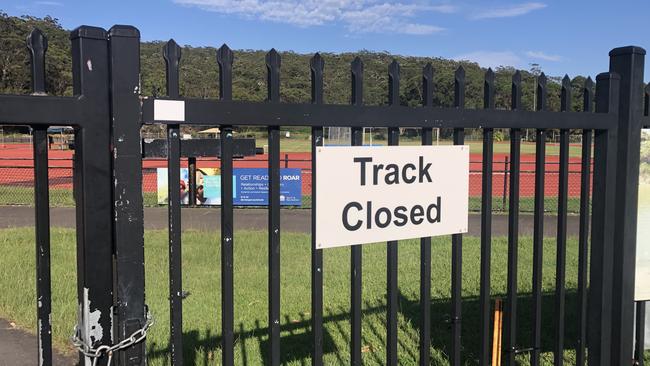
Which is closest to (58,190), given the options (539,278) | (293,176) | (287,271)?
(293,176)

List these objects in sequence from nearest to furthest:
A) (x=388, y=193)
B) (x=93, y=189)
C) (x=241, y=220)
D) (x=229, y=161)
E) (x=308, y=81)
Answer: (x=93, y=189) → (x=229, y=161) → (x=388, y=193) → (x=308, y=81) → (x=241, y=220)

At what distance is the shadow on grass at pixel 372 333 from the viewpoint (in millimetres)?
4223

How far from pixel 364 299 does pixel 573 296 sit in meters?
2.12

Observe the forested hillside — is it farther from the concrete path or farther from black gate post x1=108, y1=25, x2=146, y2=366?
the concrete path

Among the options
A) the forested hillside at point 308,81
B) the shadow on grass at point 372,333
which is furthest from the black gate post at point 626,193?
the shadow on grass at point 372,333

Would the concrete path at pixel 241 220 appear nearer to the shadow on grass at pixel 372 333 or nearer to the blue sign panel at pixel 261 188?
the blue sign panel at pixel 261 188

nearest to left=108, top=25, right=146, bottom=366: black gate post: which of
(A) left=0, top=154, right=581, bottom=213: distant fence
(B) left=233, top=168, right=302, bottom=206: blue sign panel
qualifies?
(A) left=0, top=154, right=581, bottom=213: distant fence

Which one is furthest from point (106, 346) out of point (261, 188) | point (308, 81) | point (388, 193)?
point (261, 188)

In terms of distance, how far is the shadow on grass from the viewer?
4223mm

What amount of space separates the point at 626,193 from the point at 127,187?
2709 millimetres

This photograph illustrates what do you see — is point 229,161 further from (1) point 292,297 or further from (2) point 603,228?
(1) point 292,297

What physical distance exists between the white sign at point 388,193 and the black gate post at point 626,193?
3.90 ft

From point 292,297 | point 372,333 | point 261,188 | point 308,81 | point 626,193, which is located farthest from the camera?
point 261,188

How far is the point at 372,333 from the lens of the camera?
472cm
